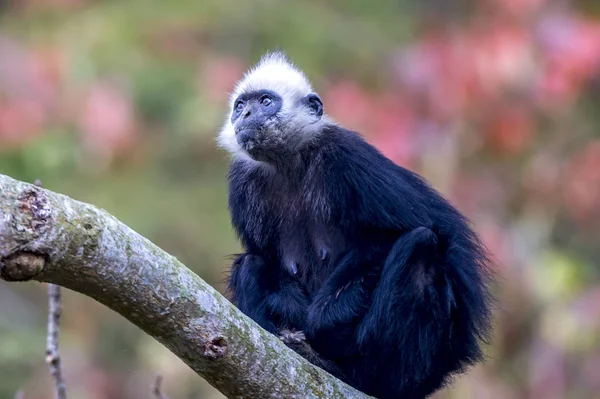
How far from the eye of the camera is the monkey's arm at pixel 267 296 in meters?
4.10

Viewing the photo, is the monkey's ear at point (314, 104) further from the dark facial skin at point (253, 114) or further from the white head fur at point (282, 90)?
the dark facial skin at point (253, 114)

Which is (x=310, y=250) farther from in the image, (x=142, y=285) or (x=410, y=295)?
(x=142, y=285)

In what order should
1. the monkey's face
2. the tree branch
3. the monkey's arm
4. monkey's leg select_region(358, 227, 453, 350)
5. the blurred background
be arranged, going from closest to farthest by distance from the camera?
1. the tree branch
2. monkey's leg select_region(358, 227, 453, 350)
3. the monkey's arm
4. the monkey's face
5. the blurred background

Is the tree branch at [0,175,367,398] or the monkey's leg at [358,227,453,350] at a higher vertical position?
the monkey's leg at [358,227,453,350]

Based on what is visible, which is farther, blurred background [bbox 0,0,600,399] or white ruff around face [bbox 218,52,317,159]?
blurred background [bbox 0,0,600,399]

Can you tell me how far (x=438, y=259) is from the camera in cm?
391

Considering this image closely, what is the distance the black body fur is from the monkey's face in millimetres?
85

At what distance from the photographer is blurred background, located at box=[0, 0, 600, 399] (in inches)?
322

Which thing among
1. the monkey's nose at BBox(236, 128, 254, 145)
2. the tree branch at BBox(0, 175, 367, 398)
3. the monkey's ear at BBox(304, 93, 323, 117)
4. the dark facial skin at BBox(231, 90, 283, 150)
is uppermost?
the monkey's ear at BBox(304, 93, 323, 117)

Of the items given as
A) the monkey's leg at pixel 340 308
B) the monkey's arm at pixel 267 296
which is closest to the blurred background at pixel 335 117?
the monkey's arm at pixel 267 296

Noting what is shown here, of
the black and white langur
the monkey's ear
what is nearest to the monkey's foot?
the black and white langur

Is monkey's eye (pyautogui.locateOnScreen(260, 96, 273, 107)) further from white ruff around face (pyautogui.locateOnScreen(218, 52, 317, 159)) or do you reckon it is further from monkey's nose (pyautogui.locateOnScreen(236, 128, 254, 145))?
monkey's nose (pyautogui.locateOnScreen(236, 128, 254, 145))

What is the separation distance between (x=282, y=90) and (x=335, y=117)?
3.28m

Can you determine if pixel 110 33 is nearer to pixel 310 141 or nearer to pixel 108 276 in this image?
pixel 310 141
